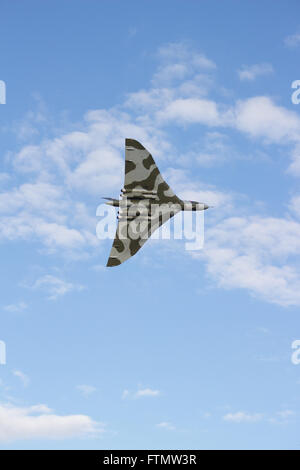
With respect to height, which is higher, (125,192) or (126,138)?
(126,138)

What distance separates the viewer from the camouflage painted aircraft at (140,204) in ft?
186

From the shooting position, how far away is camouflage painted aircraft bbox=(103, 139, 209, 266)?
186 ft

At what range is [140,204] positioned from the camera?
57.7m
